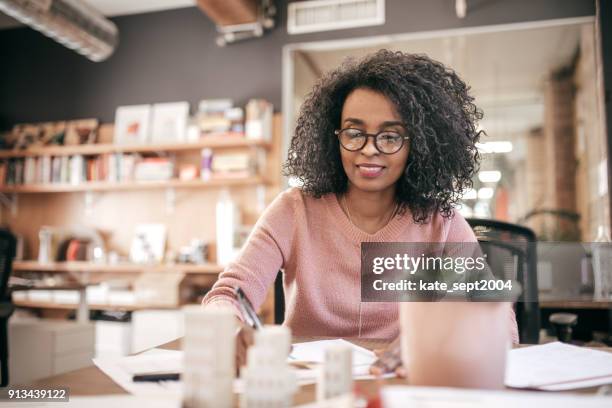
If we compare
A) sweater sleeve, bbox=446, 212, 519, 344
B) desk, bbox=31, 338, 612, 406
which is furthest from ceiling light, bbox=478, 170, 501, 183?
desk, bbox=31, 338, 612, 406

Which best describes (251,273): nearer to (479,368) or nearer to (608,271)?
(479,368)

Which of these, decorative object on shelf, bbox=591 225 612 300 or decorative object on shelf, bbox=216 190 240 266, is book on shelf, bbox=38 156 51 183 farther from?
decorative object on shelf, bbox=591 225 612 300

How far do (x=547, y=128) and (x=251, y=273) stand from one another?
5.97m

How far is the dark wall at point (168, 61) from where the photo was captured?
3804 millimetres

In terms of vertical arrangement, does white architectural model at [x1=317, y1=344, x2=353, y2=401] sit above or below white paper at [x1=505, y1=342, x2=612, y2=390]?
above

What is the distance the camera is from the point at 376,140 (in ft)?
4.11

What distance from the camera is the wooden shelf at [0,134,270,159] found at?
396 cm

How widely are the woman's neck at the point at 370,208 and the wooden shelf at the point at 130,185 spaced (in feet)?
8.38

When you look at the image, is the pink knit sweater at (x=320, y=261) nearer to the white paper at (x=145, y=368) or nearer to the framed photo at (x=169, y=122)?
the white paper at (x=145, y=368)

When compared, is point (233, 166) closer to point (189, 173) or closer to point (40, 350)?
point (189, 173)

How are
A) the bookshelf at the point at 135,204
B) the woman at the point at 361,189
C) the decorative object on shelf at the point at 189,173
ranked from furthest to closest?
the decorative object on shelf at the point at 189,173, the bookshelf at the point at 135,204, the woman at the point at 361,189

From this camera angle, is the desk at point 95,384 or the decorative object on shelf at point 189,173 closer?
the desk at point 95,384

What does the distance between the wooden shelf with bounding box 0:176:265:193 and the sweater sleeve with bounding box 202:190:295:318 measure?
2.59m

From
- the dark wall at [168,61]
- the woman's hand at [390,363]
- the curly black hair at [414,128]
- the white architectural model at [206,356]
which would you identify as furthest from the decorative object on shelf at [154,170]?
the white architectural model at [206,356]
